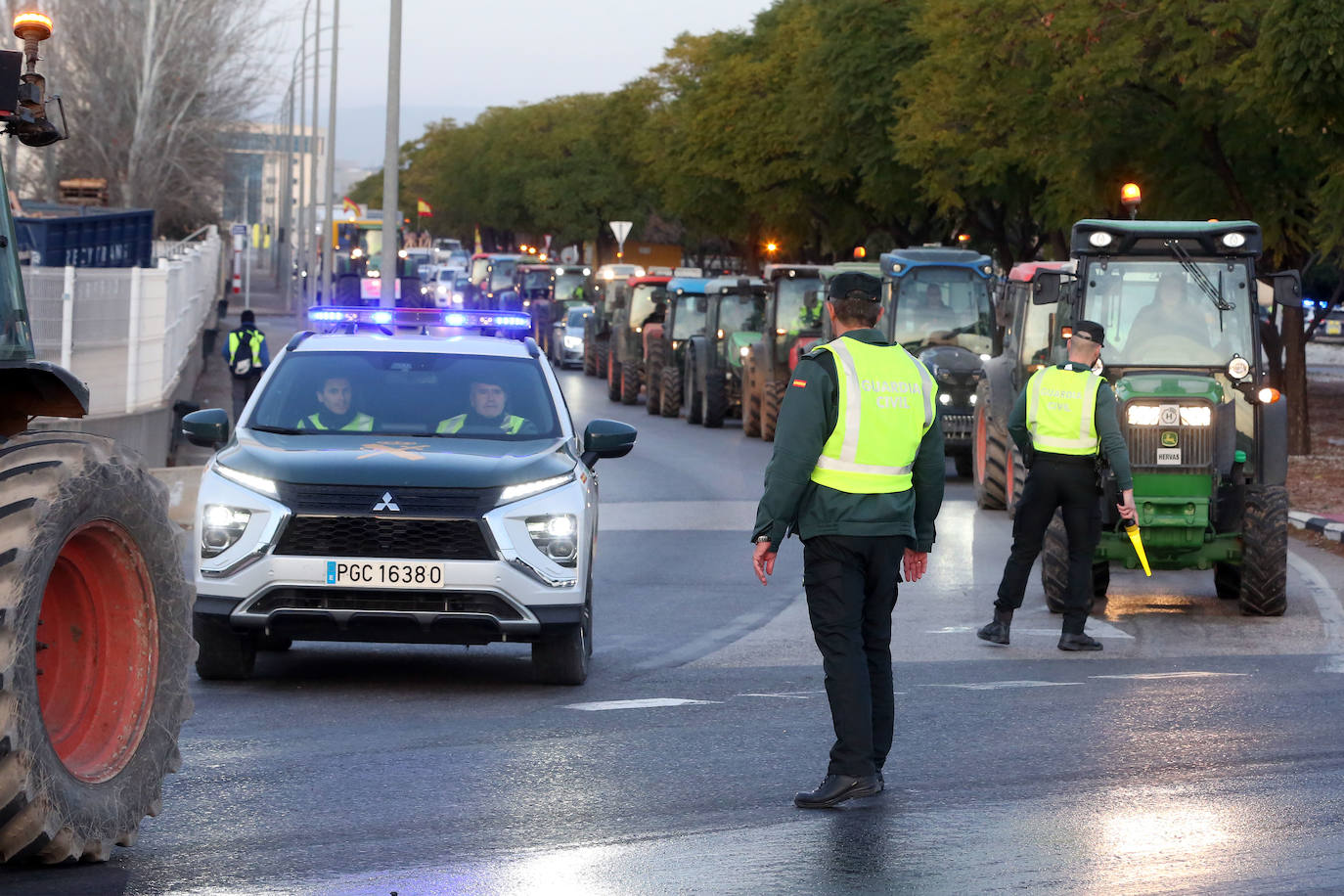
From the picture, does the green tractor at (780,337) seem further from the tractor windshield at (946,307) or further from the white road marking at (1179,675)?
the white road marking at (1179,675)

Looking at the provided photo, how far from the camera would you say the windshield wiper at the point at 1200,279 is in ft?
47.4

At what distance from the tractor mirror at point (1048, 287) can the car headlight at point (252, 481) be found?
7.00 metres

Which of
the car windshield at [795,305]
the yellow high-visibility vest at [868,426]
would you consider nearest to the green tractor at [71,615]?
the yellow high-visibility vest at [868,426]

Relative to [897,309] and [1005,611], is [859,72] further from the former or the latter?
[1005,611]

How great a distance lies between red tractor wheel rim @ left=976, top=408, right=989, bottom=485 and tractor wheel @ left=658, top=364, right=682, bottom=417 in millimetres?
12583

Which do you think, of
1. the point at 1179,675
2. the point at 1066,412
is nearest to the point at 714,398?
the point at 1066,412

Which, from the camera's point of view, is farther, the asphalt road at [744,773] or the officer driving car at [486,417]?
the officer driving car at [486,417]

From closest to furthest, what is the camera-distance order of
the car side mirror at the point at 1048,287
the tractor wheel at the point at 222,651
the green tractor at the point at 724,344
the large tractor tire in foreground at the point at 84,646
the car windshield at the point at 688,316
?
the large tractor tire in foreground at the point at 84,646, the tractor wheel at the point at 222,651, the car side mirror at the point at 1048,287, the green tractor at the point at 724,344, the car windshield at the point at 688,316

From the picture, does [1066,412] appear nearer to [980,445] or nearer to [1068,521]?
[1068,521]

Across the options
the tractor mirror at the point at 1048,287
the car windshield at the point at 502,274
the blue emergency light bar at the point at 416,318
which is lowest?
the blue emergency light bar at the point at 416,318

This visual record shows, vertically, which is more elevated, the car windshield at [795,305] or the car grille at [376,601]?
the car windshield at [795,305]

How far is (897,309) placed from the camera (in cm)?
2544

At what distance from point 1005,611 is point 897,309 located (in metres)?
13.5

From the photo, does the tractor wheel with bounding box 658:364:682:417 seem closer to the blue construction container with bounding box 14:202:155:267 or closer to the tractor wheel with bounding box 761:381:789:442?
the tractor wheel with bounding box 761:381:789:442
